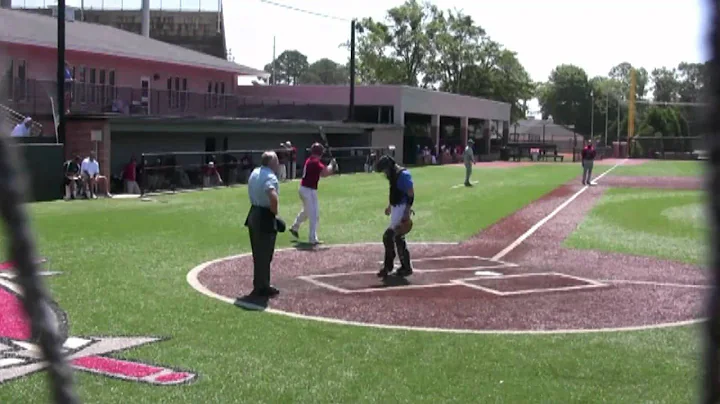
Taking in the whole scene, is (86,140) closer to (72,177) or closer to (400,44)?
(72,177)

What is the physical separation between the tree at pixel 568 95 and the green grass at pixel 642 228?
4138 inches

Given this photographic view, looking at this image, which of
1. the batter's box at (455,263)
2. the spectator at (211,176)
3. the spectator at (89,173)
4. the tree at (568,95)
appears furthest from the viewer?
the tree at (568,95)

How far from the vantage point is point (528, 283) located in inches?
574

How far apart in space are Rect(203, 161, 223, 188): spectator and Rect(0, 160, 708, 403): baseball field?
42.8 ft

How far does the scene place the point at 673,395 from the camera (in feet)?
26.0

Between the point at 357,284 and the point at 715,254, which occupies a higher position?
the point at 715,254

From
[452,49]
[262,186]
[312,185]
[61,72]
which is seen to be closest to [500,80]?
[452,49]

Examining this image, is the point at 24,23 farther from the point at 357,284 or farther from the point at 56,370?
the point at 56,370

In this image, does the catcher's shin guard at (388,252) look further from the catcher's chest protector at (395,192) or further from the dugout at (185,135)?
the dugout at (185,135)

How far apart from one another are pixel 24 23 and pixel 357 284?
27624 mm

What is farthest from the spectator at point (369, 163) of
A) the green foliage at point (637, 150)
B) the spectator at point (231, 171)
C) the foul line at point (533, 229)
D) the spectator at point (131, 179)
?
the green foliage at point (637, 150)

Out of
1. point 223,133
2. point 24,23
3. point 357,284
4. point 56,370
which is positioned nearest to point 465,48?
point 223,133

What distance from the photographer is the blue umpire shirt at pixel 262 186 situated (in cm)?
1257

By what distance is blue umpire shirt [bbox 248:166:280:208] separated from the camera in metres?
12.6
